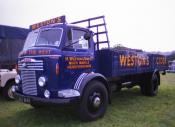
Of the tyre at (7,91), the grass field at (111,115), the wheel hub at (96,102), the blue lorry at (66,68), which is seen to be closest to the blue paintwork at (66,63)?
the blue lorry at (66,68)

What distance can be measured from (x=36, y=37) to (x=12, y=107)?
110 inches

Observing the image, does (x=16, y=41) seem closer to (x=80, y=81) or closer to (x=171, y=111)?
(x=80, y=81)

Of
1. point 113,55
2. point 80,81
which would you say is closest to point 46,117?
point 80,81

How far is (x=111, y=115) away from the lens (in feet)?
21.9

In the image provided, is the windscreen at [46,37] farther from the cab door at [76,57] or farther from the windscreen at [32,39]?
the cab door at [76,57]

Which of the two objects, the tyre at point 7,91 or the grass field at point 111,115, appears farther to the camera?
the tyre at point 7,91

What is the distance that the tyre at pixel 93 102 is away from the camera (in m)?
5.91

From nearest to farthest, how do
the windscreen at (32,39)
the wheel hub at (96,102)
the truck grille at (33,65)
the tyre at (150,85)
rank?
the truck grille at (33,65)
the wheel hub at (96,102)
the windscreen at (32,39)
the tyre at (150,85)

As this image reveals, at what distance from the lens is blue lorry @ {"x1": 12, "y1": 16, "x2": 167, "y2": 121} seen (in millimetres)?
5656

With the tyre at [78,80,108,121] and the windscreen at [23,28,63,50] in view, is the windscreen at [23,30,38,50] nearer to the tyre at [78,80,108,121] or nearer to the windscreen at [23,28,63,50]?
the windscreen at [23,28,63,50]

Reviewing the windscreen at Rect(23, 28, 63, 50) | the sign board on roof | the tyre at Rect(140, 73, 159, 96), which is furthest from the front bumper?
the tyre at Rect(140, 73, 159, 96)

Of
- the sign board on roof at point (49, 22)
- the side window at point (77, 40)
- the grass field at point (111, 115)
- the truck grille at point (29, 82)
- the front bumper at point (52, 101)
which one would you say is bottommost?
the grass field at point (111, 115)

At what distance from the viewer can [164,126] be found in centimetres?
585

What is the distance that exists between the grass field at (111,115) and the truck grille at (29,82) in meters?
0.82
